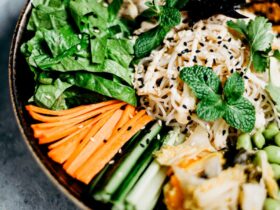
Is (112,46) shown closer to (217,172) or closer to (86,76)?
(86,76)

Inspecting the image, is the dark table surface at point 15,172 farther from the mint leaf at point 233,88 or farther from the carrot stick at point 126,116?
the mint leaf at point 233,88

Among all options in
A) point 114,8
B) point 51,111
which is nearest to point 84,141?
point 51,111

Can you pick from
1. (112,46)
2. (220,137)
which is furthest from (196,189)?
(112,46)

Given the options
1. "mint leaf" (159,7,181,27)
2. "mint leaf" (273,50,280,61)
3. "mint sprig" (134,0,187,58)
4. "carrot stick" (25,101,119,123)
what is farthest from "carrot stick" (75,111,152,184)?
"mint leaf" (273,50,280,61)

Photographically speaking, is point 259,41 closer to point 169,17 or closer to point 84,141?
point 169,17

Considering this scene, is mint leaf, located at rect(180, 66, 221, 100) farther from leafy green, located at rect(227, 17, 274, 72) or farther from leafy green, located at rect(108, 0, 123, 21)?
leafy green, located at rect(108, 0, 123, 21)

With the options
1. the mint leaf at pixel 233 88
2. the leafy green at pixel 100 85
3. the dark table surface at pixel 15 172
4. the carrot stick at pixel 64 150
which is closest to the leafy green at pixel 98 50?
the leafy green at pixel 100 85
